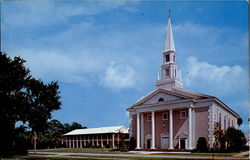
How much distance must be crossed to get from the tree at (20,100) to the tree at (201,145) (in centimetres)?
2024

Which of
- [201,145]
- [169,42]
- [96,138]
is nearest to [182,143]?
[201,145]

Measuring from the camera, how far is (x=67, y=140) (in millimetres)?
100250

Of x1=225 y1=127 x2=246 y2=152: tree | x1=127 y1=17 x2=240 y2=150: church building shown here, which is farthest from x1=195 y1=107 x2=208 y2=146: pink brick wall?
x1=225 y1=127 x2=246 y2=152: tree

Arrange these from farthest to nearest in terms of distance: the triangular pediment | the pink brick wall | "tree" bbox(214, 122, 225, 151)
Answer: the triangular pediment, the pink brick wall, "tree" bbox(214, 122, 225, 151)

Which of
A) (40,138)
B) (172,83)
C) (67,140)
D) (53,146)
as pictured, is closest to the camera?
(172,83)

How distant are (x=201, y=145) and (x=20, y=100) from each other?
24689mm

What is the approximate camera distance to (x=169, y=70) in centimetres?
4869

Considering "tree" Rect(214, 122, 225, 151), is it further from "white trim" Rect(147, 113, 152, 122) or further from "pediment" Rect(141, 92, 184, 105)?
"white trim" Rect(147, 113, 152, 122)

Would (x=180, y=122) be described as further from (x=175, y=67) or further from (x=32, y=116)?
(x=32, y=116)

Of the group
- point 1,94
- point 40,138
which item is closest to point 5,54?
point 1,94

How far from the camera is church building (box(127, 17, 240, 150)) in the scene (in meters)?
40.9

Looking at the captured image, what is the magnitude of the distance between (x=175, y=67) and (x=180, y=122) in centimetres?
1044

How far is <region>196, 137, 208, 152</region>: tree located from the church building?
0.94 metres

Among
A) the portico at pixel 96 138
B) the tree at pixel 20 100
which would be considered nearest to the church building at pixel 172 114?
the tree at pixel 20 100
